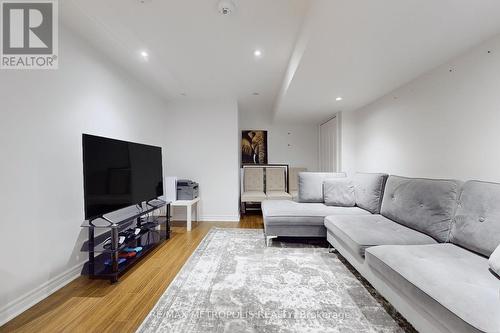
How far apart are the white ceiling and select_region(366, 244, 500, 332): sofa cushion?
5.24ft

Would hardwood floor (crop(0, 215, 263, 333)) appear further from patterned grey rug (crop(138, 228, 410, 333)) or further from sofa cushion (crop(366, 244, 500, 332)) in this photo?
sofa cushion (crop(366, 244, 500, 332))

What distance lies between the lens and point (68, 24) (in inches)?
83.6

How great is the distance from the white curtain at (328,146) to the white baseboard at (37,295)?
13.6 feet

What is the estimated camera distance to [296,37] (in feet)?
7.58

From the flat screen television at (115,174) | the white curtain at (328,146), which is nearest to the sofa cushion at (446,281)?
the flat screen television at (115,174)

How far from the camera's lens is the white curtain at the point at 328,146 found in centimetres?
449

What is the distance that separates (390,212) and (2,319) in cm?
345

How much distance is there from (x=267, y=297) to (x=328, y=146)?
375 cm

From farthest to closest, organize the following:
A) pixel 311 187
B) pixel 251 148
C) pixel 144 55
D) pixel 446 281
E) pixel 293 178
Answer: pixel 251 148
pixel 293 178
pixel 311 187
pixel 144 55
pixel 446 281

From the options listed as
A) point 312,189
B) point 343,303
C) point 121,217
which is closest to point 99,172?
point 121,217

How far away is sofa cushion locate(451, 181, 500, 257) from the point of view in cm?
149

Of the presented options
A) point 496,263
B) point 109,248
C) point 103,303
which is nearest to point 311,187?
point 496,263

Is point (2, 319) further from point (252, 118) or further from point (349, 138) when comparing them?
point (252, 118)

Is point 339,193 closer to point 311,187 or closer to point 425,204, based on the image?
point 311,187
